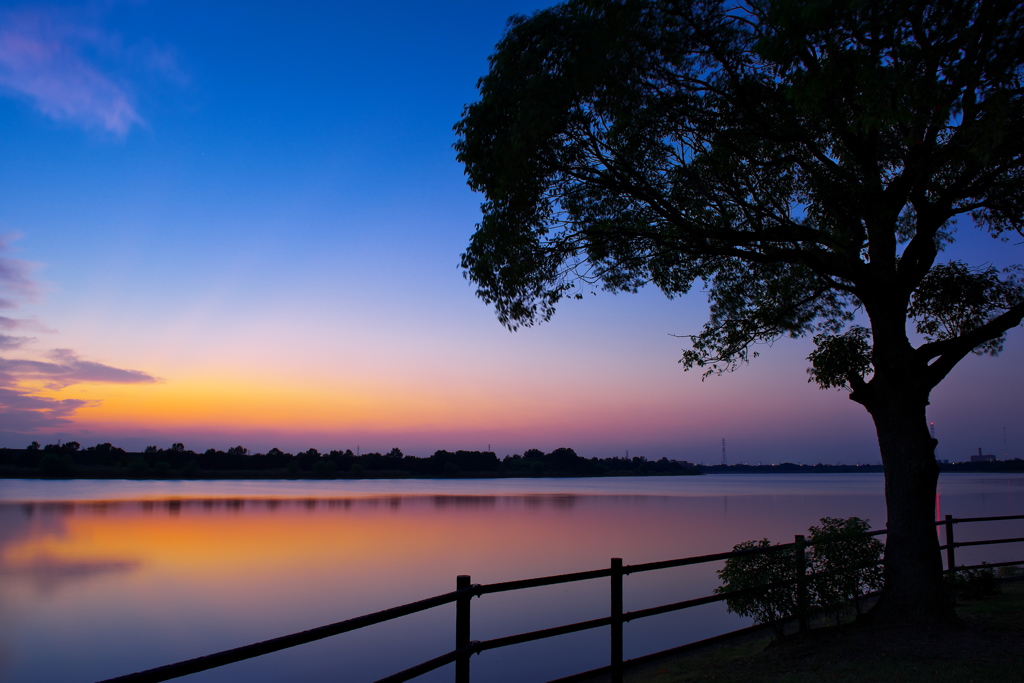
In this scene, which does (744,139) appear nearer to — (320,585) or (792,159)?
(792,159)

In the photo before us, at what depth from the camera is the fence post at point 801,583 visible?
779 cm

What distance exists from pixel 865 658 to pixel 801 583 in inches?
47.2

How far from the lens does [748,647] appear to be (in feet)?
25.8

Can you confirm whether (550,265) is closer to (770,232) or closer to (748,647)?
(770,232)

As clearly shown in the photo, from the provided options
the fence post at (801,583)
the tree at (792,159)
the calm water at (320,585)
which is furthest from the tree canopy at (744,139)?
the calm water at (320,585)

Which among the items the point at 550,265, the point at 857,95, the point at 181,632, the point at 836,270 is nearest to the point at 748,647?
the point at 836,270

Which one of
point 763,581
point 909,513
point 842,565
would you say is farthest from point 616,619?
point 909,513

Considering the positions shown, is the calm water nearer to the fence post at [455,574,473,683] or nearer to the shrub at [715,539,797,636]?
the shrub at [715,539,797,636]

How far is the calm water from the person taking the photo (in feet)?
44.5

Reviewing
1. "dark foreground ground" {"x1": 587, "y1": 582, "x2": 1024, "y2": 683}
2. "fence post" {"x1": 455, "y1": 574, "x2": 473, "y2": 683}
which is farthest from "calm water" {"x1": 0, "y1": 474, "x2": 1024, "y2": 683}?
"fence post" {"x1": 455, "y1": 574, "x2": 473, "y2": 683}

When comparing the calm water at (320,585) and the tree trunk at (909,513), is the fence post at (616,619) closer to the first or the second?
the tree trunk at (909,513)

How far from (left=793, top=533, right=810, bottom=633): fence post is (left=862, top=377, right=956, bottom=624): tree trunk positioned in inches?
35.6

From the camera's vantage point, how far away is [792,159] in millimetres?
8547

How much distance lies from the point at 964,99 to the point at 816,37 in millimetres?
1592
